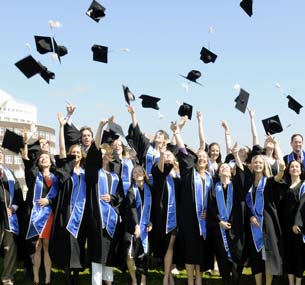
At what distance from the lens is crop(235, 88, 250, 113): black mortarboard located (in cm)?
688

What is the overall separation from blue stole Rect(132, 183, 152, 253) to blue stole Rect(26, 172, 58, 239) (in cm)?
91

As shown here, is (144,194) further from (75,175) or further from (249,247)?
(249,247)

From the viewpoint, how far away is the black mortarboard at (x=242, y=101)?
6879mm

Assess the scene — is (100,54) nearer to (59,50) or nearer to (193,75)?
(59,50)

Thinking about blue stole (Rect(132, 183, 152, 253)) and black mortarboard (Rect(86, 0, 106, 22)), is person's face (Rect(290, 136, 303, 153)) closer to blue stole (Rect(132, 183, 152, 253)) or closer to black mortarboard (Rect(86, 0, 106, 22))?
blue stole (Rect(132, 183, 152, 253))

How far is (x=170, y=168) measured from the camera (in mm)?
5551

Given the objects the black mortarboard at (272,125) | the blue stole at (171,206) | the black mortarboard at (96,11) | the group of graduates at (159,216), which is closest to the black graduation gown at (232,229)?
the group of graduates at (159,216)

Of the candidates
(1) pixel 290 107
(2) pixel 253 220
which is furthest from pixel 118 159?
(1) pixel 290 107

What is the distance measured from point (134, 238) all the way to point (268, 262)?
1.46 meters

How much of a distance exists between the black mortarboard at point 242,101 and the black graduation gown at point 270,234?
175cm

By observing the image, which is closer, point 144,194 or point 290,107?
point 144,194

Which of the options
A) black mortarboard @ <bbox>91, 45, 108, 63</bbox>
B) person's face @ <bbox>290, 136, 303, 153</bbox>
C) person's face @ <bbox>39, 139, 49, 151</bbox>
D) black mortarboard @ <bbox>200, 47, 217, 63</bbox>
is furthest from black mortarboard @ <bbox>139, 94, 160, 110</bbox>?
person's face @ <bbox>290, 136, 303, 153</bbox>

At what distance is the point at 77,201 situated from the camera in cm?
538

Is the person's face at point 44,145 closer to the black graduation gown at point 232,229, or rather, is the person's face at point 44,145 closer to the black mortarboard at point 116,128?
the black mortarboard at point 116,128
